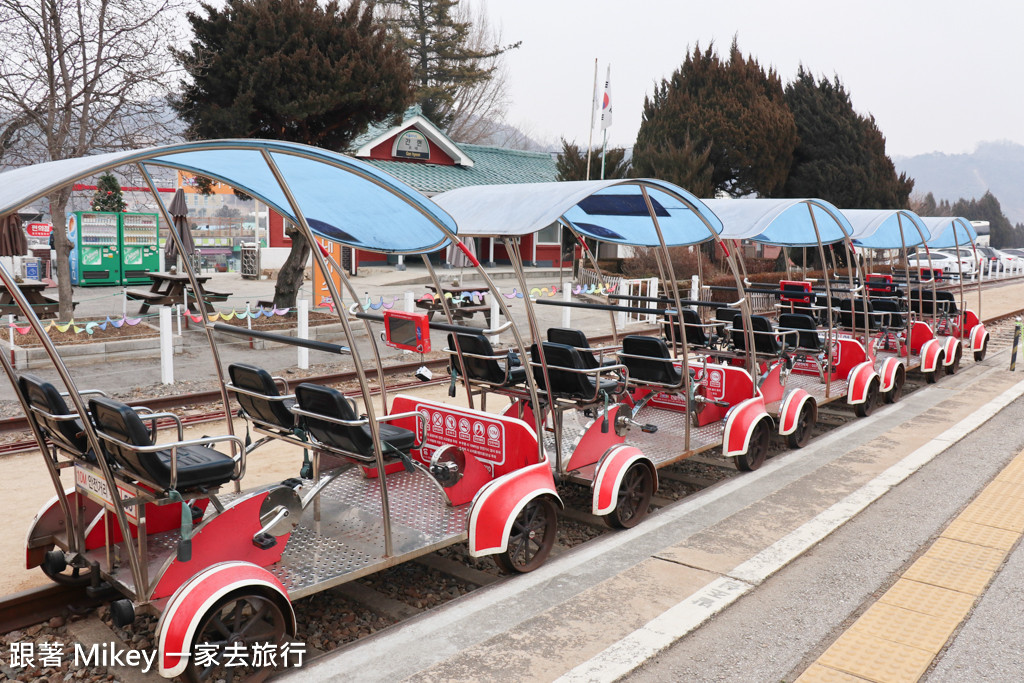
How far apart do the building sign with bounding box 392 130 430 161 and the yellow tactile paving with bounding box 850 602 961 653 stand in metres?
28.2

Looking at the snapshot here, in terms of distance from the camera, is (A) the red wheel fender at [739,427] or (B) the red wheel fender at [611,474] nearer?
(B) the red wheel fender at [611,474]

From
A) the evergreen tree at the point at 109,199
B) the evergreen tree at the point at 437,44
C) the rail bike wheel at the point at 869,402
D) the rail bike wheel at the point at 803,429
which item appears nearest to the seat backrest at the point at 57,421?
the rail bike wheel at the point at 803,429

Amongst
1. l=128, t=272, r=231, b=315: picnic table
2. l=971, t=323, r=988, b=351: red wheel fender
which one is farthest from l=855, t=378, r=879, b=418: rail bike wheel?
l=128, t=272, r=231, b=315: picnic table

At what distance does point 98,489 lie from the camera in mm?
4445

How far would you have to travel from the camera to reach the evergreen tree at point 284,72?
15422 millimetres

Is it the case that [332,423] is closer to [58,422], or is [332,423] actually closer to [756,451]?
[58,422]

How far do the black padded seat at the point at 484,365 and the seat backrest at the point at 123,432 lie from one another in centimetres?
287

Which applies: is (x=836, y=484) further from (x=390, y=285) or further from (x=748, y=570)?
(x=390, y=285)

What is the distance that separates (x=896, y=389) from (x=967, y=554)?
19.0ft

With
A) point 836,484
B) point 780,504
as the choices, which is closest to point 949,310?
point 836,484

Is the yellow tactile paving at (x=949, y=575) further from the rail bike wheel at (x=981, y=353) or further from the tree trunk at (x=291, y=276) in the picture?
the tree trunk at (x=291, y=276)

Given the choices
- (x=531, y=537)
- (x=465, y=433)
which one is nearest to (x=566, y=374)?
(x=465, y=433)

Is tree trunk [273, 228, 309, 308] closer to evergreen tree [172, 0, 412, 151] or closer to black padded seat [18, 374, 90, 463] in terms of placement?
evergreen tree [172, 0, 412, 151]

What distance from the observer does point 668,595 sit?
5.12 metres
